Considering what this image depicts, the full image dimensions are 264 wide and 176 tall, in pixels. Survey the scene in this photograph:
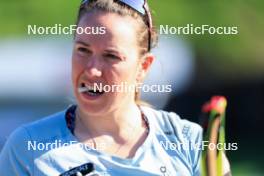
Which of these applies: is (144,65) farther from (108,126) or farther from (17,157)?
(17,157)

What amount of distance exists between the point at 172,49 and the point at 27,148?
25.3 inches

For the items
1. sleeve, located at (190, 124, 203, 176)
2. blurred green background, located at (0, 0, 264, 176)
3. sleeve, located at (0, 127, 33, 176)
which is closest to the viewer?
sleeve, located at (0, 127, 33, 176)

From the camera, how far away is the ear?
1959mm

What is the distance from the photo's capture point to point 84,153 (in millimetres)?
1914

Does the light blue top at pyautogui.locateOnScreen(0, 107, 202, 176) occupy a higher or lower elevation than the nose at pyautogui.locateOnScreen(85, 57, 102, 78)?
lower

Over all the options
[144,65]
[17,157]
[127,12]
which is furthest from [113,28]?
[17,157]

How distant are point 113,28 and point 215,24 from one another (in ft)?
1.45

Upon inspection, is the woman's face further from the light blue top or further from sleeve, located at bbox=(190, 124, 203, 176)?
sleeve, located at bbox=(190, 124, 203, 176)

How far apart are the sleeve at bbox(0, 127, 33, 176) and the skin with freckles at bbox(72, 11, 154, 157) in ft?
0.60

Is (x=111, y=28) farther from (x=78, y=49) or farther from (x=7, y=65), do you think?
(x=7, y=65)
